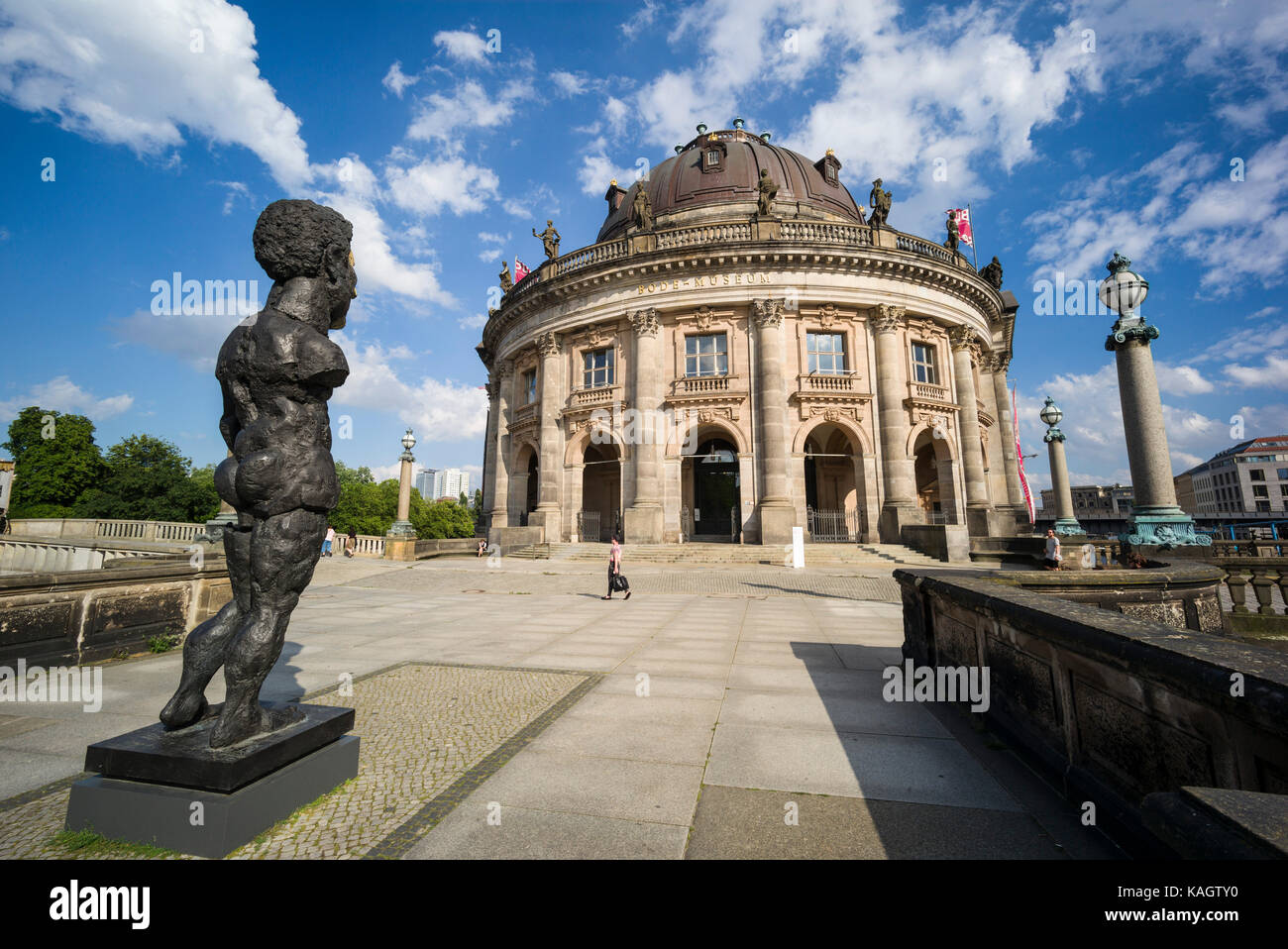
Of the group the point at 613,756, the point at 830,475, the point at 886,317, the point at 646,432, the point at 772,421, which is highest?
the point at 886,317

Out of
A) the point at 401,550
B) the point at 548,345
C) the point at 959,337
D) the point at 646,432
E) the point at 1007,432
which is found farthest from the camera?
the point at 1007,432

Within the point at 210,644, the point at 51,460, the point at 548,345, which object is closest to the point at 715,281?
the point at 548,345

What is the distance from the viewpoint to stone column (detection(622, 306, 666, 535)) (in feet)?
69.9

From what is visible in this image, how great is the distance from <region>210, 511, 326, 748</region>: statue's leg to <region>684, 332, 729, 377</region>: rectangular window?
21330 mm

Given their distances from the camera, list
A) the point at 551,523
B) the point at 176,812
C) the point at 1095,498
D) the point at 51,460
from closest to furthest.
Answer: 1. the point at 176,812
2. the point at 551,523
3. the point at 51,460
4. the point at 1095,498

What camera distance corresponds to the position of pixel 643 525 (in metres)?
21.2

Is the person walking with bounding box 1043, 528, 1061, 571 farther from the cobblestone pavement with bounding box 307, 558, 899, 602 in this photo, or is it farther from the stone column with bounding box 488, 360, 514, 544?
the stone column with bounding box 488, 360, 514, 544

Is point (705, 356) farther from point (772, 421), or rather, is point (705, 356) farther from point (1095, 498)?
point (1095, 498)

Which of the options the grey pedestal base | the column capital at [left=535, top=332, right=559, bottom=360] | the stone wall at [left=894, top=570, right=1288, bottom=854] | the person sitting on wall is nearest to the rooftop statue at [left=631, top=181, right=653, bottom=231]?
the column capital at [left=535, top=332, right=559, bottom=360]

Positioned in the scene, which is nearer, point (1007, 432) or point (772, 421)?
point (772, 421)

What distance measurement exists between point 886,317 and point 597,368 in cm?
1299

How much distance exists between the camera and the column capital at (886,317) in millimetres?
22859

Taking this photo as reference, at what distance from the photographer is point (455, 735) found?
12.2 feet

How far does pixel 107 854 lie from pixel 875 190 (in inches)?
1210
